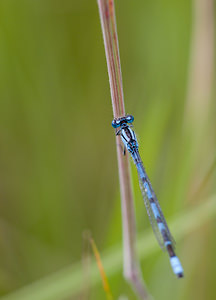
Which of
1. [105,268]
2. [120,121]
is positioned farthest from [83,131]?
[105,268]

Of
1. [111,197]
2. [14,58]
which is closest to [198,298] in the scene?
[111,197]

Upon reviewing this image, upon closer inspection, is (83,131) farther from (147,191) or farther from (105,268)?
(105,268)

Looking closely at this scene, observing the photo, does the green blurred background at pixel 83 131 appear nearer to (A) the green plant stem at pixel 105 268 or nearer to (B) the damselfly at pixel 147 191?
(B) the damselfly at pixel 147 191

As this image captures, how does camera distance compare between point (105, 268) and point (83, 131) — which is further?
point (83, 131)

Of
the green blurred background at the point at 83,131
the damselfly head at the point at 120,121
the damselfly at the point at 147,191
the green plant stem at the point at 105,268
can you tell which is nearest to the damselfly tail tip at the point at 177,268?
the damselfly at the point at 147,191

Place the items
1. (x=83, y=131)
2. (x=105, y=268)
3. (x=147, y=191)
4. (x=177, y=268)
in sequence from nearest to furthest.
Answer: (x=177, y=268) → (x=105, y=268) → (x=147, y=191) → (x=83, y=131)

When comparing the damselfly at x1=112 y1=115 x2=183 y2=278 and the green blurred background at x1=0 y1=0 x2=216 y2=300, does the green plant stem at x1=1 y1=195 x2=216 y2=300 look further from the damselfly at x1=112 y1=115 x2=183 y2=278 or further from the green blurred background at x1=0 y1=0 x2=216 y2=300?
the green blurred background at x1=0 y1=0 x2=216 y2=300
